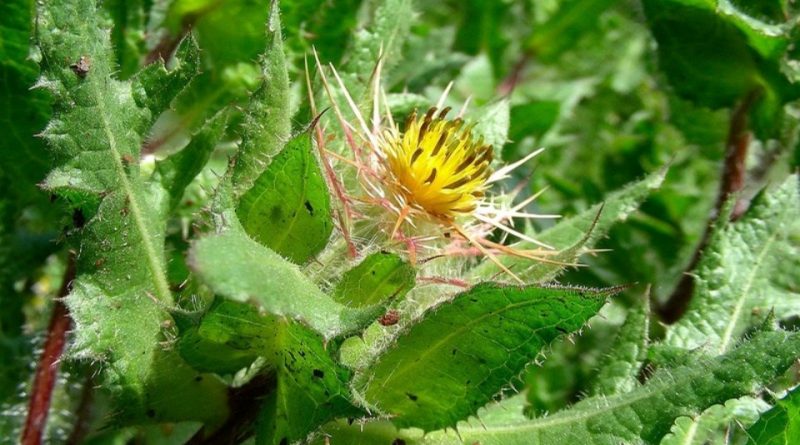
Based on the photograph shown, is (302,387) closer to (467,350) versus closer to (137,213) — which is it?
(467,350)

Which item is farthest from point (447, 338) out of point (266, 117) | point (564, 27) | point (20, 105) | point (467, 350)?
point (564, 27)

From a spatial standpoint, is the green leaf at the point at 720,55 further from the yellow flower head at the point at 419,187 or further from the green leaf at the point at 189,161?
the green leaf at the point at 189,161

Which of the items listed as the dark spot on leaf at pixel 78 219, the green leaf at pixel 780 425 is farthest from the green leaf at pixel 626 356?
the dark spot on leaf at pixel 78 219

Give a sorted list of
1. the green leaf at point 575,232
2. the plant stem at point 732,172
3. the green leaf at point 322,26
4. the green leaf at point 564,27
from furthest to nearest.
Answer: the green leaf at point 564,27 < the plant stem at point 732,172 < the green leaf at point 322,26 < the green leaf at point 575,232

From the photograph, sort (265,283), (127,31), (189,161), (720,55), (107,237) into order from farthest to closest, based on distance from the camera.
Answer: (720,55) < (127,31) < (189,161) < (107,237) < (265,283)

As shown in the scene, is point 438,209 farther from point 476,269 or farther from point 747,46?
point 747,46

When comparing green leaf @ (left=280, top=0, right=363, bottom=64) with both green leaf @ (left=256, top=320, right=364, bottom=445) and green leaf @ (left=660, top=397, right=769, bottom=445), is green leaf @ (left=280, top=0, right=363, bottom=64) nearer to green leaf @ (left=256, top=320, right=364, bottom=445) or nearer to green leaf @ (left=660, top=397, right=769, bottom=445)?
green leaf @ (left=256, top=320, right=364, bottom=445)

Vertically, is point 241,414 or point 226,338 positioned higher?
point 226,338
